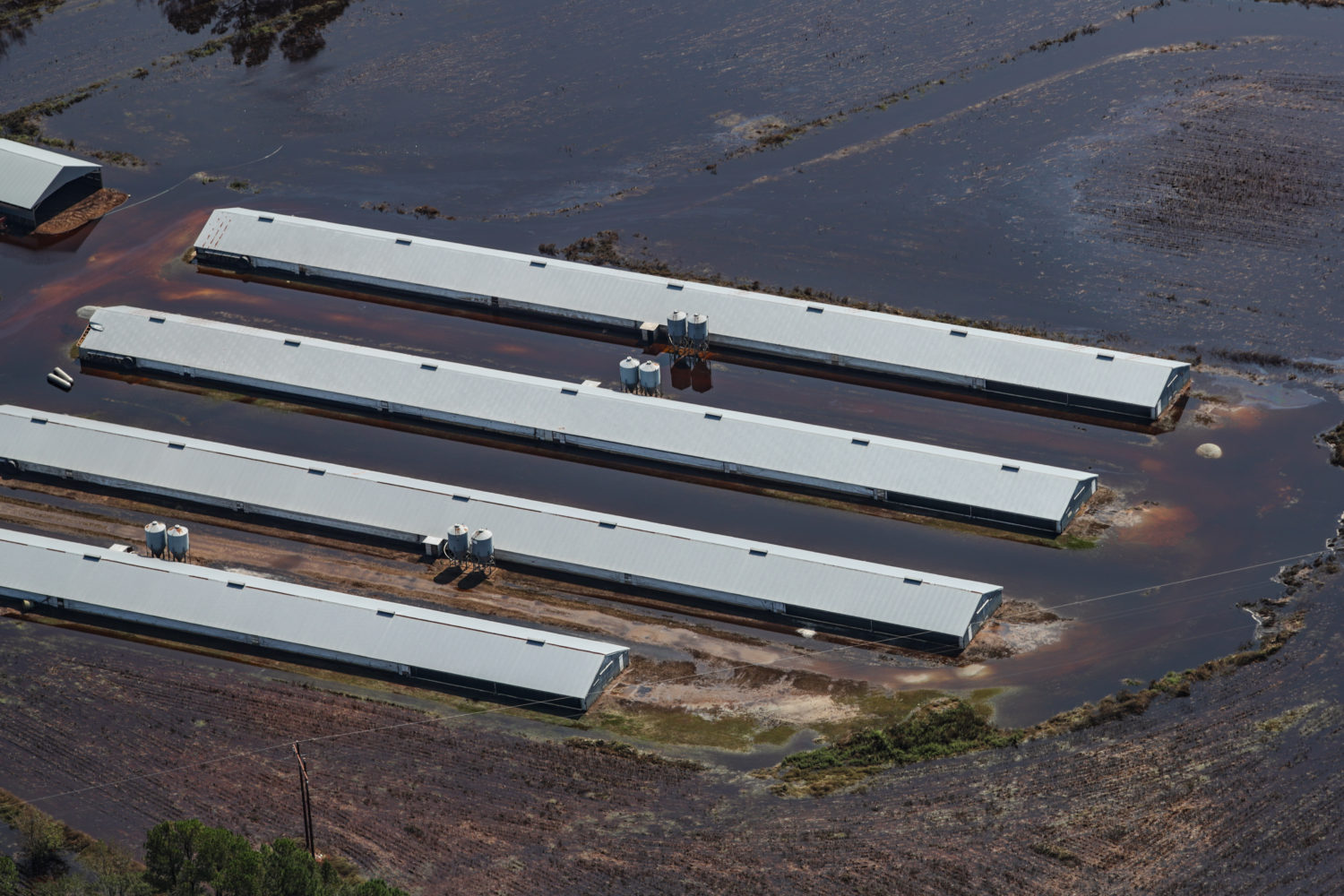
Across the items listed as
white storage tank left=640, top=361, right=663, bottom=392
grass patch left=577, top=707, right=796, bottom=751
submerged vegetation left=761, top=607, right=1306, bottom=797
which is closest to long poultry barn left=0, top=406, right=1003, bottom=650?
submerged vegetation left=761, top=607, right=1306, bottom=797

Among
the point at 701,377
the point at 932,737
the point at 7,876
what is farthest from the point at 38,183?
the point at 932,737

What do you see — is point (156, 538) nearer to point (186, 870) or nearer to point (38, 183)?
point (186, 870)

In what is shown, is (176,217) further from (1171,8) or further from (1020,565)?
(1171,8)

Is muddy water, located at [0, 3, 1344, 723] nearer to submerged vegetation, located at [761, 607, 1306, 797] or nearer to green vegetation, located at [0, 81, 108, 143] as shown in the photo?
submerged vegetation, located at [761, 607, 1306, 797]

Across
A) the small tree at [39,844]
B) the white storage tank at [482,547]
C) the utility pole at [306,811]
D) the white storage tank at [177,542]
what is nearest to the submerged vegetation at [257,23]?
the white storage tank at [177,542]

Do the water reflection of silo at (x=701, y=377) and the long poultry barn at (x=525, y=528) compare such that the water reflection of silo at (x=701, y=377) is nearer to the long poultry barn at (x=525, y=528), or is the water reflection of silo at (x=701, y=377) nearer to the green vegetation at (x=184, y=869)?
the long poultry barn at (x=525, y=528)
